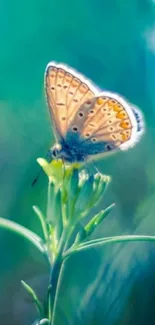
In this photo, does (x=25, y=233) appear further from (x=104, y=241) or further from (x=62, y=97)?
(x=62, y=97)

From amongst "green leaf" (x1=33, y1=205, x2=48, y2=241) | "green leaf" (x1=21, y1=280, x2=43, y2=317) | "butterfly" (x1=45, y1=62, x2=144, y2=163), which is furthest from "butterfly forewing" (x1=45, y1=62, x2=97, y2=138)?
"green leaf" (x1=21, y1=280, x2=43, y2=317)

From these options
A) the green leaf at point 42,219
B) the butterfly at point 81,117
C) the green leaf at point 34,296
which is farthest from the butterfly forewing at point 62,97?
the green leaf at point 34,296

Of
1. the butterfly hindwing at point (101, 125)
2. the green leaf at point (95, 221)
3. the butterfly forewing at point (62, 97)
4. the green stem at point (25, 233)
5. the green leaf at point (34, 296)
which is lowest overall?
the green leaf at point (34, 296)

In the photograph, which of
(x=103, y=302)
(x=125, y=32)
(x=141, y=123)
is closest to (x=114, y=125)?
(x=141, y=123)

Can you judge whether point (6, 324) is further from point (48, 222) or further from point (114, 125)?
point (114, 125)

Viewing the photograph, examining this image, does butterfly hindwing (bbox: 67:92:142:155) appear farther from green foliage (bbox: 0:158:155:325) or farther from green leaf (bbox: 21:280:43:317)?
green leaf (bbox: 21:280:43:317)

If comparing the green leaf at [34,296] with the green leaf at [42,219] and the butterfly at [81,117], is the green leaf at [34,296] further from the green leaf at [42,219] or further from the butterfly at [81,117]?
the butterfly at [81,117]
